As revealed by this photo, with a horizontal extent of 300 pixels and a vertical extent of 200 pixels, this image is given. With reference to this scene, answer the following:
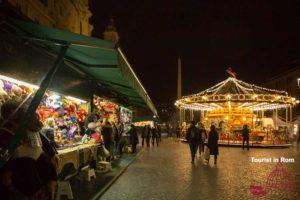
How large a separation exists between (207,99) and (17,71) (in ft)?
88.3

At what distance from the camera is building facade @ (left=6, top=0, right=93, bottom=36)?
19.8m

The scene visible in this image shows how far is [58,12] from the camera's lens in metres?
26.2

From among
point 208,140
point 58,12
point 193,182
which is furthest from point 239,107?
point 193,182

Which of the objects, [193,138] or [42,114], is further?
[193,138]

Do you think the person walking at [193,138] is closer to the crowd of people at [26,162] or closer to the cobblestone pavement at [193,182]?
the cobblestone pavement at [193,182]

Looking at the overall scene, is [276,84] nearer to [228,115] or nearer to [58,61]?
[228,115]

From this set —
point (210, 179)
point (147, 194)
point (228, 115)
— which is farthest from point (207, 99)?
point (147, 194)

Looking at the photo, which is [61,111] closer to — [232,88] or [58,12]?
[58,12]

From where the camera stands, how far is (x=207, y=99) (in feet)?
109

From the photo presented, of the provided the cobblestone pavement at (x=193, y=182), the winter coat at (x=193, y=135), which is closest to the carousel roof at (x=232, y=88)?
the winter coat at (x=193, y=135)

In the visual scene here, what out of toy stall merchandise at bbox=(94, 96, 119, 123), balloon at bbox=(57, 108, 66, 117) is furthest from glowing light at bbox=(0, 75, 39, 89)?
toy stall merchandise at bbox=(94, 96, 119, 123)

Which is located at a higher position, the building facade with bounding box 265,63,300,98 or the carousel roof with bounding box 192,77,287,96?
the building facade with bounding box 265,63,300,98

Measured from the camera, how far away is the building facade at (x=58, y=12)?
19.8m

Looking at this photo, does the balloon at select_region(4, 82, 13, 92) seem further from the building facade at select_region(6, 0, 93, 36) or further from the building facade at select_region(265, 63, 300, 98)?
the building facade at select_region(265, 63, 300, 98)
